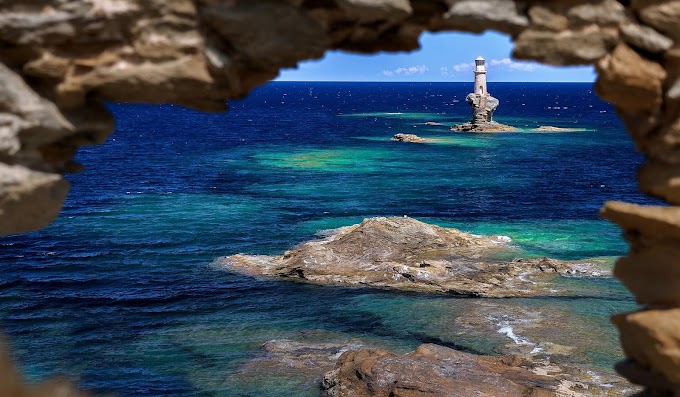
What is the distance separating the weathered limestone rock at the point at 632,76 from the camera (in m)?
6.87

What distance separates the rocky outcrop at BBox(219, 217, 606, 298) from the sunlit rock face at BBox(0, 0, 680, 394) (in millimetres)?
20063

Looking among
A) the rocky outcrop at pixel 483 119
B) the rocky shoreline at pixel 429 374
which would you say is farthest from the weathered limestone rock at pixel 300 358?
the rocky outcrop at pixel 483 119

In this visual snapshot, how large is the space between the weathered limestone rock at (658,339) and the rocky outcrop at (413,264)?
64.7 feet

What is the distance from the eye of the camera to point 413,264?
3003 cm

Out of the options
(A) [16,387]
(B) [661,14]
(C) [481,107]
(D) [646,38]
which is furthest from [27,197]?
(C) [481,107]

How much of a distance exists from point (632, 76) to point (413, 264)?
77.0 feet

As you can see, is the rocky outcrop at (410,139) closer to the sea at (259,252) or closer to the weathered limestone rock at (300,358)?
the sea at (259,252)

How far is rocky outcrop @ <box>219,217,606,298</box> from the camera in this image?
92.2 ft

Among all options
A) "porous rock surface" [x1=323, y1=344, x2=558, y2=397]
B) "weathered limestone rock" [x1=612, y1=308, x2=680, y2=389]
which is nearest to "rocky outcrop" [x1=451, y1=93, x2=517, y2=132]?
"porous rock surface" [x1=323, y1=344, x2=558, y2=397]

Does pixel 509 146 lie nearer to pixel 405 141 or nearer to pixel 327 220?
pixel 405 141

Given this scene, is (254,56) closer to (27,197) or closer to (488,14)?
(488,14)

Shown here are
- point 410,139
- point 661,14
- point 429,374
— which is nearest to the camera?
point 661,14

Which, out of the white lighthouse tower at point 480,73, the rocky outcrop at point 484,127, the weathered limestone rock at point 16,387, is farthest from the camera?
the rocky outcrop at point 484,127

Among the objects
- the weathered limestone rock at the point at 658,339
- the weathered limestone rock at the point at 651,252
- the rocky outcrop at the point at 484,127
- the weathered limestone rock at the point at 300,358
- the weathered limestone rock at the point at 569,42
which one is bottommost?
the weathered limestone rock at the point at 300,358
